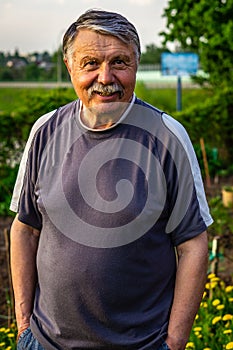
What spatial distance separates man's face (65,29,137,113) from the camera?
1.81m

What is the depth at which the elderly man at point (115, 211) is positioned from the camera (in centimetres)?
181

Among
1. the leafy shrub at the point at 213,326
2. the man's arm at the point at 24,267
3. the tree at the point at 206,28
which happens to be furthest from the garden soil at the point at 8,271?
the tree at the point at 206,28

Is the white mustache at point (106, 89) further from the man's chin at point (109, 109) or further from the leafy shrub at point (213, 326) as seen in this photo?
the leafy shrub at point (213, 326)

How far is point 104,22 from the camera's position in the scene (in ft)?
5.92

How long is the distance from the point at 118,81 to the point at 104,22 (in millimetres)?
169

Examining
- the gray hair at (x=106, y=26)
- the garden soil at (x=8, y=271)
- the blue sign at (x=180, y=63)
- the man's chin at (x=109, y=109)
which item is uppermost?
the gray hair at (x=106, y=26)

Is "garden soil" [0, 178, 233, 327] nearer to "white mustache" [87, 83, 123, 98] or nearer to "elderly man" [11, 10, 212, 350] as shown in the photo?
"elderly man" [11, 10, 212, 350]

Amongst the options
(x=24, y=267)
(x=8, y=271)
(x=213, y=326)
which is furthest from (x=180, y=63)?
(x=24, y=267)

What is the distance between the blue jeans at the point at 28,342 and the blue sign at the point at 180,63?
8352 mm

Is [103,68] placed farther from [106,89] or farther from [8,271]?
[8,271]

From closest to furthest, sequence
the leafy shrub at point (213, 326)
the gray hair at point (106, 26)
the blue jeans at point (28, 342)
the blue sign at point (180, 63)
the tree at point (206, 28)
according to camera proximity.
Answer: the gray hair at point (106, 26), the blue jeans at point (28, 342), the leafy shrub at point (213, 326), the tree at point (206, 28), the blue sign at point (180, 63)

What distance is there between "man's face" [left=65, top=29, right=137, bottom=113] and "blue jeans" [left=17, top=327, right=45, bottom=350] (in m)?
0.74

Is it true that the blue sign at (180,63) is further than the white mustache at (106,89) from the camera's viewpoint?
Yes

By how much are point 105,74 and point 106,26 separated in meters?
0.13
